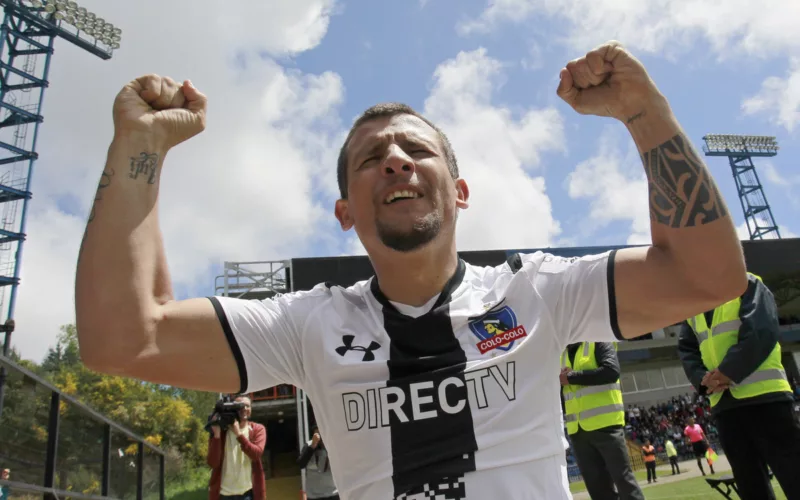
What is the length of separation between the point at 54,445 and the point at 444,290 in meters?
4.10

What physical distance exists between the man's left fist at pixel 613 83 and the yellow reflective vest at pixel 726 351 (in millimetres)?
1950

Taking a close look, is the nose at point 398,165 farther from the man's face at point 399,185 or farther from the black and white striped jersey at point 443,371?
the black and white striped jersey at point 443,371

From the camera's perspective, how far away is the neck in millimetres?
1666

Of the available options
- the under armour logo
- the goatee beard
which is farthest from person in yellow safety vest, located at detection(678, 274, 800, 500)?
the under armour logo

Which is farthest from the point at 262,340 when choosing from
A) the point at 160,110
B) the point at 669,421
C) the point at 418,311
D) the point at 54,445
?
the point at 669,421

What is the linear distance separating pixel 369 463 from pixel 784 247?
30829 mm

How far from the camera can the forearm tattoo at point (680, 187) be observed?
1.39 m

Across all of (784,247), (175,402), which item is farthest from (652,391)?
(175,402)

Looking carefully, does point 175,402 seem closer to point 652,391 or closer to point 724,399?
point 652,391

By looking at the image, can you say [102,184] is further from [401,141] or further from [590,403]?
[590,403]

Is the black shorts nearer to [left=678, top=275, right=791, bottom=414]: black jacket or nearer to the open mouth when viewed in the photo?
[left=678, top=275, right=791, bottom=414]: black jacket

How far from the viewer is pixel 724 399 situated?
10.7ft

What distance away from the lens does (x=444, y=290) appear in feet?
5.50

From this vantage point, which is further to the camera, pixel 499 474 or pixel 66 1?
pixel 66 1
